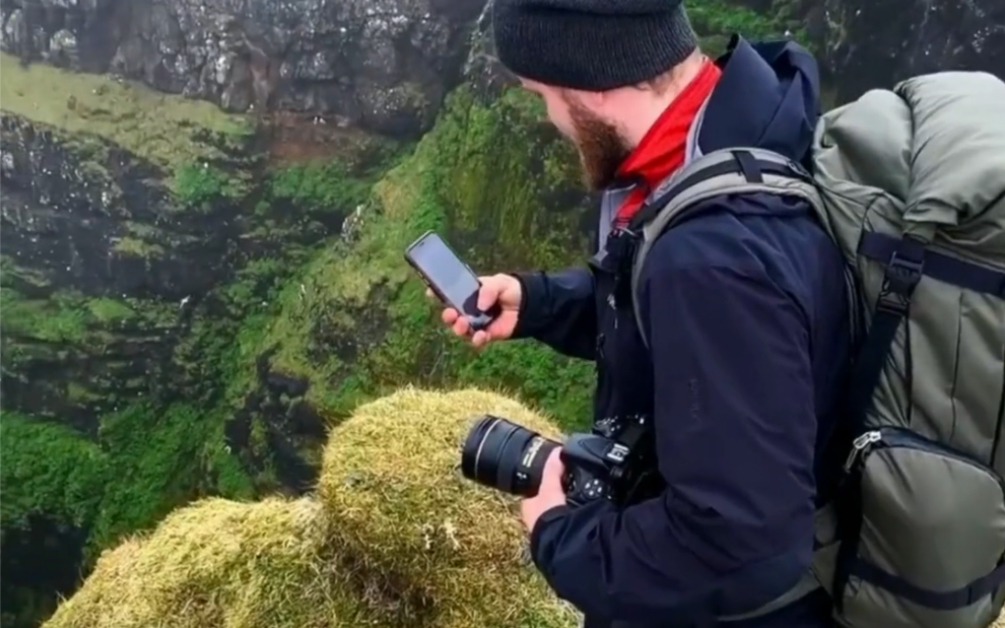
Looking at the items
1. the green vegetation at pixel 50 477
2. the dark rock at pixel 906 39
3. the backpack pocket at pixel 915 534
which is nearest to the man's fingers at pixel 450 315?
the backpack pocket at pixel 915 534

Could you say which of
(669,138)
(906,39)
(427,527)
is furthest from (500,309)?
(906,39)

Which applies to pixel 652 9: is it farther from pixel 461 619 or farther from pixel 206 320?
pixel 206 320

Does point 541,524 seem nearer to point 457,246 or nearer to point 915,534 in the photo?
point 915,534

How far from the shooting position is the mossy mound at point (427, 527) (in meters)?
4.51

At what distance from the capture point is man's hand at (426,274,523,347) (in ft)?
8.25

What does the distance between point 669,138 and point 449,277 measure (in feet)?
3.12

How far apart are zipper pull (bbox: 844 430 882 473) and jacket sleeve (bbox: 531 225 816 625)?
0.16 m

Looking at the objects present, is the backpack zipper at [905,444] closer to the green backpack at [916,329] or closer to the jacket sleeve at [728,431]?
the green backpack at [916,329]

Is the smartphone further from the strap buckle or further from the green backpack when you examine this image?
the strap buckle

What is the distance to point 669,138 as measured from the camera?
1800mm

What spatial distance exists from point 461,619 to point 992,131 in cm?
356

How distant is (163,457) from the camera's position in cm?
2625

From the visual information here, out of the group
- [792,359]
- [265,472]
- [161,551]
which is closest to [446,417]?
[161,551]

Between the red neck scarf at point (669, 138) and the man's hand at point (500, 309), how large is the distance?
0.72 metres
